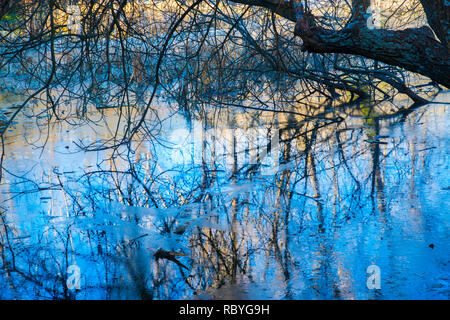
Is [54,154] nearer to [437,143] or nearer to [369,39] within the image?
[369,39]

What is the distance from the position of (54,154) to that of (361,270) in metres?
3.95

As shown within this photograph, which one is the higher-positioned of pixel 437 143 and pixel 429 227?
pixel 437 143

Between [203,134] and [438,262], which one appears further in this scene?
[203,134]

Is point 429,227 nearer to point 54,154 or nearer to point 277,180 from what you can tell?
point 277,180

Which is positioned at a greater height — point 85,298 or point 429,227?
point 429,227

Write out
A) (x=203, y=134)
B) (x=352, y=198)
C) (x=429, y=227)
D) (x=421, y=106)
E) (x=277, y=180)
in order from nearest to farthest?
(x=429, y=227) < (x=352, y=198) < (x=277, y=180) < (x=203, y=134) < (x=421, y=106)

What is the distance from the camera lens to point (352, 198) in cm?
379

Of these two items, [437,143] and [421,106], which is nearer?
[437,143]
